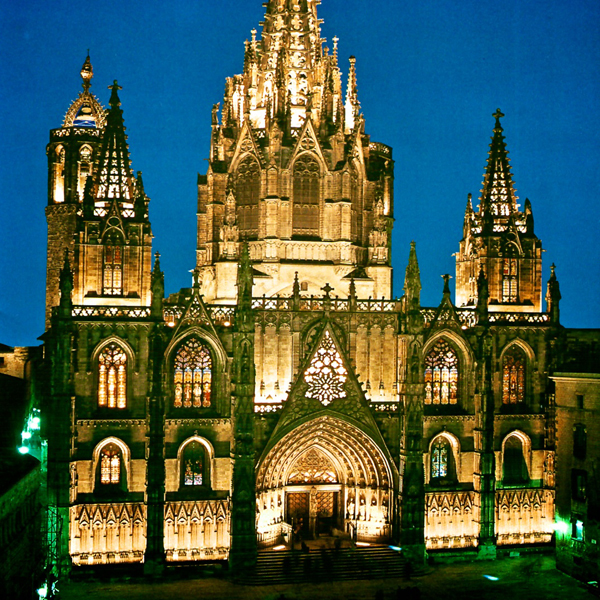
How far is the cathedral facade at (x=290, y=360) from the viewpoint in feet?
145

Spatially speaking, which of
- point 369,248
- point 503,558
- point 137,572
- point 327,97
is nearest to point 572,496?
point 503,558

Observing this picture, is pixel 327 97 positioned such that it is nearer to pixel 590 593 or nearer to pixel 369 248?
pixel 369 248

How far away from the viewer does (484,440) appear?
47594 mm

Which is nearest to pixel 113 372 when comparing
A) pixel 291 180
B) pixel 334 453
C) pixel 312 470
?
pixel 312 470

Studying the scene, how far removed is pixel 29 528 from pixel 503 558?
25.3 metres

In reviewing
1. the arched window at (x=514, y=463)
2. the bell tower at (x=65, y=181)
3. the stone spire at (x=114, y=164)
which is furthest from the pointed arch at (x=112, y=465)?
the arched window at (x=514, y=463)

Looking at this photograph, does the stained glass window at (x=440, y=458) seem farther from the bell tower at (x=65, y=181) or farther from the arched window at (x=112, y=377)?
the bell tower at (x=65, y=181)

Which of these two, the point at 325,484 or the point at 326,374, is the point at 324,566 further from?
the point at 326,374

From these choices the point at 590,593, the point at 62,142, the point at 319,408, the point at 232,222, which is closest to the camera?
the point at 590,593

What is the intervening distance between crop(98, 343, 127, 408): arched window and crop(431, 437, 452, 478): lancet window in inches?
663

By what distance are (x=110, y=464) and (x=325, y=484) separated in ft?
38.4

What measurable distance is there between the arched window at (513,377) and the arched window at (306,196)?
1297 centimetres

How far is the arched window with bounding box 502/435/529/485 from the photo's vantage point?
4934cm

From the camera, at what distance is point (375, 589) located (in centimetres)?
4225
